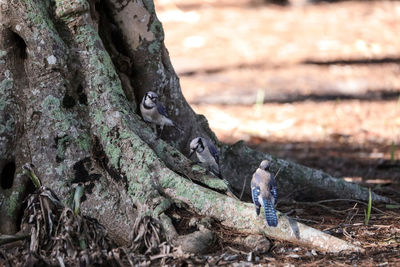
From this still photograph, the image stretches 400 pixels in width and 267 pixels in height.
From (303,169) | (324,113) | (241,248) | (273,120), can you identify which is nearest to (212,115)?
(273,120)

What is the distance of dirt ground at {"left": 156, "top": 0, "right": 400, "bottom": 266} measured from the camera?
21.1 ft

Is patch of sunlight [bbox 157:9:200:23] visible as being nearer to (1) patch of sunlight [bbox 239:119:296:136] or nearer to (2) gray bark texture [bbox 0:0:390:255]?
(1) patch of sunlight [bbox 239:119:296:136]

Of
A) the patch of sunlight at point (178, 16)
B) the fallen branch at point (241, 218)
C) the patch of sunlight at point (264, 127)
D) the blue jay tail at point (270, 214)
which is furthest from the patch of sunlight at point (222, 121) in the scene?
the blue jay tail at point (270, 214)

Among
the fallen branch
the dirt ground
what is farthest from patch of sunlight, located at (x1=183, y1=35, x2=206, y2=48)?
the fallen branch

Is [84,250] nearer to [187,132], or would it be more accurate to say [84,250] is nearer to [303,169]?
[187,132]

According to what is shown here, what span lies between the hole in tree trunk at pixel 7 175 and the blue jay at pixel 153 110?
1119 mm

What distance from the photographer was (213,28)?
51.3 ft

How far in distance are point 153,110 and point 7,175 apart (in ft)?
4.17

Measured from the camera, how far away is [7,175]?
5555 millimetres

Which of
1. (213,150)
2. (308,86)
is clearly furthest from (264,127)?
(213,150)

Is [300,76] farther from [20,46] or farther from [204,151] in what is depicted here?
[20,46]

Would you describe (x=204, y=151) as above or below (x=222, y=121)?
above

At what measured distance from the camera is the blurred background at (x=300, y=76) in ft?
32.0

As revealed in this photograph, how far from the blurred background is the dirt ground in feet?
0.06
